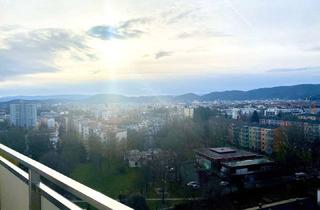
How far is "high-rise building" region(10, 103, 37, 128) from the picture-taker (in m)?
27.2

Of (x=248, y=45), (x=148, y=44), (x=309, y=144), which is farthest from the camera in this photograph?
(x=309, y=144)

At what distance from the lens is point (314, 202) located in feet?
42.4

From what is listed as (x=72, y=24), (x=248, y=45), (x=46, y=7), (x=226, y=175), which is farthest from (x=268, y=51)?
(x=46, y=7)

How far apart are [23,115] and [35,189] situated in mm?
28056

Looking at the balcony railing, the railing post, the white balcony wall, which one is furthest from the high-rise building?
the railing post

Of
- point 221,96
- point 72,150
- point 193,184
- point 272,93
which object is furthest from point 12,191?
point 272,93

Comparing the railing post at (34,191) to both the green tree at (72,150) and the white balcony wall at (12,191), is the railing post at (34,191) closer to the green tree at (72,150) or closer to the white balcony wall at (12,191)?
the white balcony wall at (12,191)

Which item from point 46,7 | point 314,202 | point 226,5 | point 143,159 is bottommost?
point 314,202

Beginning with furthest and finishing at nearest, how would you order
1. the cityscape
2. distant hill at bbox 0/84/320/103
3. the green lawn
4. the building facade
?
distant hill at bbox 0/84/320/103 → the building facade → the green lawn → the cityscape

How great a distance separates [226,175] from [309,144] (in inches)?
282

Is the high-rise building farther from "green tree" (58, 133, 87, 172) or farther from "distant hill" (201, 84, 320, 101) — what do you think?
"distant hill" (201, 84, 320, 101)

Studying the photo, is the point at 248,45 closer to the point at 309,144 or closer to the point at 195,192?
the point at 195,192

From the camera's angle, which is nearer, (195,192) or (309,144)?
(195,192)

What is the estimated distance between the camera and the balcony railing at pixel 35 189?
876mm
